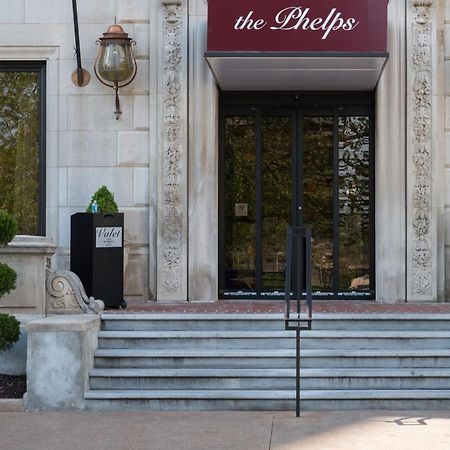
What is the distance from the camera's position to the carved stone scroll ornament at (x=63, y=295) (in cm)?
1150

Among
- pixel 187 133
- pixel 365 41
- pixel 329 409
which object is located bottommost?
pixel 329 409

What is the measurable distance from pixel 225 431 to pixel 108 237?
4549 millimetres

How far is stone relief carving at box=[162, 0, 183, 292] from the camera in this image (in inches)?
575

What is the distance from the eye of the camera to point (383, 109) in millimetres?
14695

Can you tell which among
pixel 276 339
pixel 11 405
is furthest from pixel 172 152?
pixel 11 405

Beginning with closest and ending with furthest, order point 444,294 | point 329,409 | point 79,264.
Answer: point 329,409 → point 79,264 → point 444,294

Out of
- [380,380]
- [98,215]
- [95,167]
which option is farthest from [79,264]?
[380,380]

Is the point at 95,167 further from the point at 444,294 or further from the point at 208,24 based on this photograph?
the point at 444,294

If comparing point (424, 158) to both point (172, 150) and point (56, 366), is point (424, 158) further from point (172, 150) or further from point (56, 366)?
point (56, 366)

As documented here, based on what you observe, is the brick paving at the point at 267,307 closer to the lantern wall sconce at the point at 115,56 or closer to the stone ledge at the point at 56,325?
the stone ledge at the point at 56,325

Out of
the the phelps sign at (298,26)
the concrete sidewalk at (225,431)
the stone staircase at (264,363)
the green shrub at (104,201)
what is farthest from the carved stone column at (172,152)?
the concrete sidewalk at (225,431)

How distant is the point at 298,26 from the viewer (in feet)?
44.9

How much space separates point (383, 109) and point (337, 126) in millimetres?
899

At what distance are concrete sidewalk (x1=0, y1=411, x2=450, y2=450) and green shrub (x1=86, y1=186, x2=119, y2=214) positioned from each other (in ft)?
12.7
